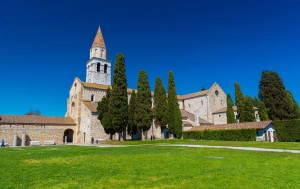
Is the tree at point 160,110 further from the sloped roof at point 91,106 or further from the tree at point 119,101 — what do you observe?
the sloped roof at point 91,106

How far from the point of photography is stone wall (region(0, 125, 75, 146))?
36.7 m

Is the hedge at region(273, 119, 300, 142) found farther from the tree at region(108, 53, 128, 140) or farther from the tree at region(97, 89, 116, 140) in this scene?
the tree at region(97, 89, 116, 140)

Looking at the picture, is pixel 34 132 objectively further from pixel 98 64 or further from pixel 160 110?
pixel 98 64

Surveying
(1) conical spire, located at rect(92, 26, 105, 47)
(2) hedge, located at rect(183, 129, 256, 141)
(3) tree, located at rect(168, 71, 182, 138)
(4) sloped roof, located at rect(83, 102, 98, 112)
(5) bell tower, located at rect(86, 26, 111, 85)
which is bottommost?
(2) hedge, located at rect(183, 129, 256, 141)

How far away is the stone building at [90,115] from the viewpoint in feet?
128

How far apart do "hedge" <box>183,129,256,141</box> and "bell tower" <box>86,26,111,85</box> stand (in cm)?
2606

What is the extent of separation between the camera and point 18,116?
40188 millimetres

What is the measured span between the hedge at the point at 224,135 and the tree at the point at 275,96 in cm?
832

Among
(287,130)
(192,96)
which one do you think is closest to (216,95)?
(192,96)

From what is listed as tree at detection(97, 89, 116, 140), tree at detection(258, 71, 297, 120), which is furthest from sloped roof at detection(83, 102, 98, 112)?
tree at detection(258, 71, 297, 120)

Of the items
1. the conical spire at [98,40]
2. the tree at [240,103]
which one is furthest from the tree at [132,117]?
the conical spire at [98,40]

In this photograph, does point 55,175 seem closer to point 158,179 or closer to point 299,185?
point 158,179

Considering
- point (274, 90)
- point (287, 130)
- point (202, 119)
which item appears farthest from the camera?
point (202, 119)

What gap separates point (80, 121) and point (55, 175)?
36828 mm
